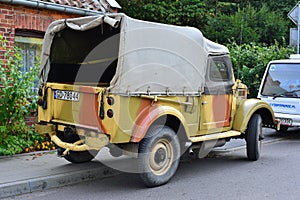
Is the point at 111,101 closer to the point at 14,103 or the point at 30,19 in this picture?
the point at 14,103

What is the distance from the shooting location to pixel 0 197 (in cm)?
573

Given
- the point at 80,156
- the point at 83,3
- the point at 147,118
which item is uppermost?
the point at 83,3

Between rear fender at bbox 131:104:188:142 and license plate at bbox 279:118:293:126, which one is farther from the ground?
rear fender at bbox 131:104:188:142

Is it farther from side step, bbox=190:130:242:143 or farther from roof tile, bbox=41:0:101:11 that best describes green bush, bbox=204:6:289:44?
side step, bbox=190:130:242:143

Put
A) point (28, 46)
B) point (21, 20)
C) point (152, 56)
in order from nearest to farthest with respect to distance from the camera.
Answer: point (152, 56) < point (21, 20) < point (28, 46)

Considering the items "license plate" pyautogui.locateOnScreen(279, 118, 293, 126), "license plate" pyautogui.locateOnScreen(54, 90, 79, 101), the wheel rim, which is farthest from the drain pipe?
"license plate" pyautogui.locateOnScreen(279, 118, 293, 126)

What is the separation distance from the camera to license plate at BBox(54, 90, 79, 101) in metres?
6.34

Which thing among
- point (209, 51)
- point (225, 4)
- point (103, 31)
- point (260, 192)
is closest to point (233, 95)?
point (209, 51)

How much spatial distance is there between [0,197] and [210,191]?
2917 millimetres

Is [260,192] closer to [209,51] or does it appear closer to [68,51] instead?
[209,51]

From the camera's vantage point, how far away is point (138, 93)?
6.03 metres

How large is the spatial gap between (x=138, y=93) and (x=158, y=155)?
101 centimetres

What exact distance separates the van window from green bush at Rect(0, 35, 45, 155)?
6.57 meters

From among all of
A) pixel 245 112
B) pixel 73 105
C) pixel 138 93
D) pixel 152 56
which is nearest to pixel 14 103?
pixel 73 105
